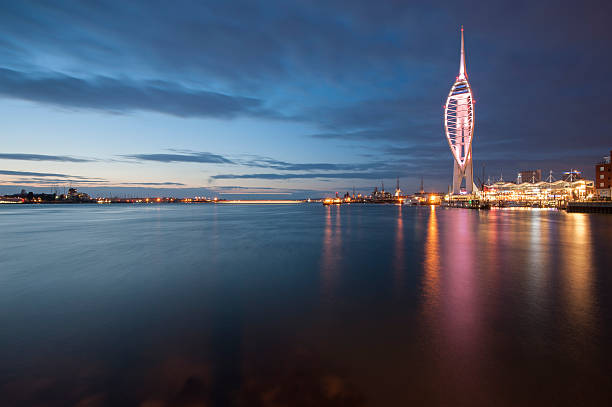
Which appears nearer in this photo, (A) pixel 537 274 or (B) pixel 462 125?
(A) pixel 537 274

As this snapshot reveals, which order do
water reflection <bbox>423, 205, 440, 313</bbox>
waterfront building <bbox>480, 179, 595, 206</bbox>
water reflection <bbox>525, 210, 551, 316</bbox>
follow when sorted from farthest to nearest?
waterfront building <bbox>480, 179, 595, 206</bbox> → water reflection <bbox>423, 205, 440, 313</bbox> → water reflection <bbox>525, 210, 551, 316</bbox>

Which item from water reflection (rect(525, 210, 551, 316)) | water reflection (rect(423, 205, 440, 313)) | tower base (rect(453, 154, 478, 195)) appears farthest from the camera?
tower base (rect(453, 154, 478, 195))

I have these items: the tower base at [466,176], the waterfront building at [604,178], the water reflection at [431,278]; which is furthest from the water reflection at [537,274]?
the tower base at [466,176]

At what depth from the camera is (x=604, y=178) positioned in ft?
203

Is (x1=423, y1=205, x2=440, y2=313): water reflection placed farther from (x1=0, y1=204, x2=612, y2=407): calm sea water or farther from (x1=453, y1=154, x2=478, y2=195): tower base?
(x1=453, y1=154, x2=478, y2=195): tower base

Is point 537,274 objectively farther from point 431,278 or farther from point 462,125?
point 462,125

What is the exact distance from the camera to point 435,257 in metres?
15.6

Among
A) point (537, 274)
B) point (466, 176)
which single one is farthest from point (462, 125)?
point (537, 274)

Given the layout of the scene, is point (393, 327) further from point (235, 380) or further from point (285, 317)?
point (235, 380)

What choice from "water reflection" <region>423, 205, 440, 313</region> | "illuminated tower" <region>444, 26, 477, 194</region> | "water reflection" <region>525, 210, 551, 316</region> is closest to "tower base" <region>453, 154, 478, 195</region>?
"illuminated tower" <region>444, 26, 477, 194</region>

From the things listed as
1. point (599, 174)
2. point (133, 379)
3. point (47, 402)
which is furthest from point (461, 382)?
point (599, 174)

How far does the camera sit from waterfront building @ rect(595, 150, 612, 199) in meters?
60.7

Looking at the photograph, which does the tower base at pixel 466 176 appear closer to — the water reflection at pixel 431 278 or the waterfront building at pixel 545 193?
the waterfront building at pixel 545 193

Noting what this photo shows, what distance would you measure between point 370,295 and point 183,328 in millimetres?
5259
